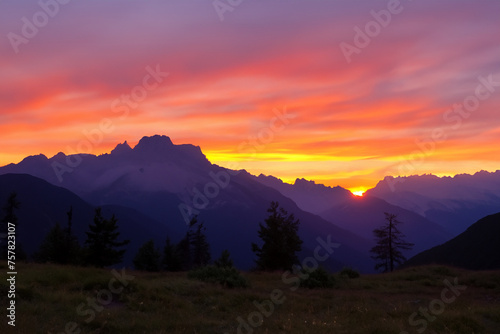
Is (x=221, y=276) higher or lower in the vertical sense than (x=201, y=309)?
higher

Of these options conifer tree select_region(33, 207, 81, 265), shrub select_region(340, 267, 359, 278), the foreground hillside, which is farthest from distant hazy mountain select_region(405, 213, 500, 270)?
the foreground hillside

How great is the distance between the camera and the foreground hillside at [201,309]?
1262 cm

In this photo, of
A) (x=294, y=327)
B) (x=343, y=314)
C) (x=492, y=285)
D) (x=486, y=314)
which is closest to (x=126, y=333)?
(x=294, y=327)

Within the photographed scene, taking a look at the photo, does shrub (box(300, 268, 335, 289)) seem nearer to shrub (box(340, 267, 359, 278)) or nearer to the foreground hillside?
the foreground hillside

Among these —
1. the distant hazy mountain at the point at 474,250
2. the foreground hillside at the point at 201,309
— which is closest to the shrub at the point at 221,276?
the foreground hillside at the point at 201,309

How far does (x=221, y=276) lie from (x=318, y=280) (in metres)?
6.22

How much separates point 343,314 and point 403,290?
32.6 ft

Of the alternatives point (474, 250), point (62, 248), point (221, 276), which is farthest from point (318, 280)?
point (474, 250)

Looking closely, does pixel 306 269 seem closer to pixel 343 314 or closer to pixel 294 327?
pixel 343 314

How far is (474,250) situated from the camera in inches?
4540

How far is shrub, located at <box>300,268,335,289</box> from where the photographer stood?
2370 cm

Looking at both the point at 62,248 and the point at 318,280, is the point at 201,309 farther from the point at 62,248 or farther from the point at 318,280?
the point at 62,248

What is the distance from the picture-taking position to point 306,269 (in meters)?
25.6

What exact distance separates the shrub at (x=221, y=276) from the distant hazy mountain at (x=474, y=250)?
9256 cm
